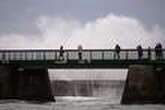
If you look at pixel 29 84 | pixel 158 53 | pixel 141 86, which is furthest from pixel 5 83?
pixel 158 53

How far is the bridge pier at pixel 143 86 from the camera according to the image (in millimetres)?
29344

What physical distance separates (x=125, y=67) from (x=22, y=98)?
11.0 meters

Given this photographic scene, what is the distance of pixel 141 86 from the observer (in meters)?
29.4

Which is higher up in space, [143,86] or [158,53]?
[158,53]

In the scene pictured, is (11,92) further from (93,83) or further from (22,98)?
(93,83)

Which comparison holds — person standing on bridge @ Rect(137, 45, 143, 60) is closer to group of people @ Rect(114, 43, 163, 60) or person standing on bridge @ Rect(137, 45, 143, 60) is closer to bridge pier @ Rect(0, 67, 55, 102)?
group of people @ Rect(114, 43, 163, 60)

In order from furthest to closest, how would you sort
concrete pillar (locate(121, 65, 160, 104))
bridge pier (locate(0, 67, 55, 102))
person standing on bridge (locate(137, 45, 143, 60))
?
bridge pier (locate(0, 67, 55, 102)), person standing on bridge (locate(137, 45, 143, 60)), concrete pillar (locate(121, 65, 160, 104))

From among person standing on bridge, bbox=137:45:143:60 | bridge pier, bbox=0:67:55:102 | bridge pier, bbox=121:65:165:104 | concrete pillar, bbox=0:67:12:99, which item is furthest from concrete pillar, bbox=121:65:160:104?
concrete pillar, bbox=0:67:12:99

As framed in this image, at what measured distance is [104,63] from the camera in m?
31.1

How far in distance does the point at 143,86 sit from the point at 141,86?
0.17 metres

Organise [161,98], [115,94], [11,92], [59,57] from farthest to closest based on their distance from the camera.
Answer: [115,94]
[11,92]
[59,57]
[161,98]

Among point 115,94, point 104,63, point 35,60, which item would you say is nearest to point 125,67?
point 104,63

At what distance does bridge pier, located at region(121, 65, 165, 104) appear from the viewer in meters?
29.3

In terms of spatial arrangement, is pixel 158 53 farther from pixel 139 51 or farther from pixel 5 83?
pixel 5 83
